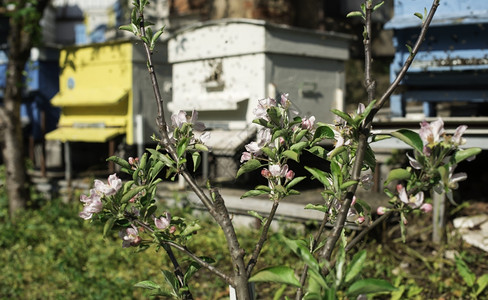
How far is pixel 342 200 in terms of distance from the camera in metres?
1.51

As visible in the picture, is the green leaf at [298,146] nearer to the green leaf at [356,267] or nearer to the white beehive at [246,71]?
the green leaf at [356,267]

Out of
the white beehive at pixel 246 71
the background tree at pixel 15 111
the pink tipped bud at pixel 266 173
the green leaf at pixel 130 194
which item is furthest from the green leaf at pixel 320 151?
the background tree at pixel 15 111

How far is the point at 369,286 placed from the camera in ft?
4.00

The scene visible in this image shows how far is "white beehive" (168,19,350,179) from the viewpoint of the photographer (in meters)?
5.53

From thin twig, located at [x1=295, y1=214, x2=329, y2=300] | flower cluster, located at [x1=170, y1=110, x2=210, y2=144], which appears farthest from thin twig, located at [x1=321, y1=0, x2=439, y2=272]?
flower cluster, located at [x1=170, y1=110, x2=210, y2=144]

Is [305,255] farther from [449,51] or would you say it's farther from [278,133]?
[449,51]

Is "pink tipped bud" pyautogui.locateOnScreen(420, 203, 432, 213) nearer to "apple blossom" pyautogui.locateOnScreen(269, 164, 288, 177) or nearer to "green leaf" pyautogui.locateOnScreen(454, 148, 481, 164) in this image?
"green leaf" pyautogui.locateOnScreen(454, 148, 481, 164)

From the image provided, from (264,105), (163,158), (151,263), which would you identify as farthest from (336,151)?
(151,263)

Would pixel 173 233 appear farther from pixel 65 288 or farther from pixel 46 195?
pixel 46 195

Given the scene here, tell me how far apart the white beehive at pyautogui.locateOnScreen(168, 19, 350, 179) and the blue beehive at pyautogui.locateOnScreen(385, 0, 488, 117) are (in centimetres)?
128

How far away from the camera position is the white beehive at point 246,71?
5527 mm

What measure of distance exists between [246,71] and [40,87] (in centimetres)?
454

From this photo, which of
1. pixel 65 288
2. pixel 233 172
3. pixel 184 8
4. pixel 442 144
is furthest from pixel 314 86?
pixel 184 8

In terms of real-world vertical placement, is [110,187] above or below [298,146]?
below
